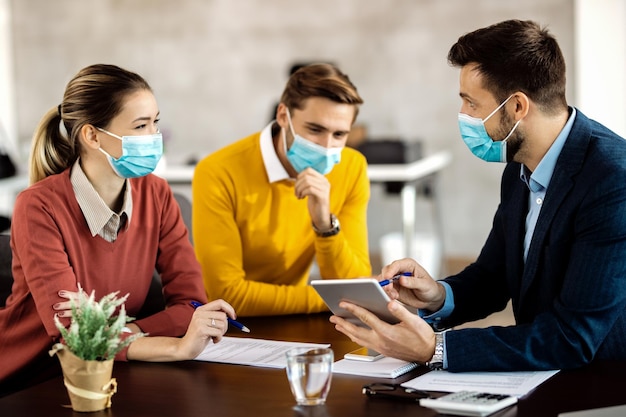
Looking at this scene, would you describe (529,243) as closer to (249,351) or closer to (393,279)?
(393,279)

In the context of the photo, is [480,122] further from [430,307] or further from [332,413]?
[332,413]

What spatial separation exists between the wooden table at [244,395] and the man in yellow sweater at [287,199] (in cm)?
81

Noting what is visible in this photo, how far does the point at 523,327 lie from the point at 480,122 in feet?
1.60

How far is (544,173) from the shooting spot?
6.05ft

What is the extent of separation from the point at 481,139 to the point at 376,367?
1.95 feet

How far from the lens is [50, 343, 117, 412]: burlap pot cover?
1.43 m

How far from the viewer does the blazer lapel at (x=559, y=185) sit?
175 cm

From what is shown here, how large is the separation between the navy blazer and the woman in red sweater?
773 mm

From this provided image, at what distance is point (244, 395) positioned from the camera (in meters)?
1.51

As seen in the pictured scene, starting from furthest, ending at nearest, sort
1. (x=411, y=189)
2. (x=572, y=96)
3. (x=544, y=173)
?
(x=572, y=96)
(x=411, y=189)
(x=544, y=173)

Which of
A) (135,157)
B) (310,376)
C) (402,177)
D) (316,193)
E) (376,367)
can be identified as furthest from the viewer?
(402,177)

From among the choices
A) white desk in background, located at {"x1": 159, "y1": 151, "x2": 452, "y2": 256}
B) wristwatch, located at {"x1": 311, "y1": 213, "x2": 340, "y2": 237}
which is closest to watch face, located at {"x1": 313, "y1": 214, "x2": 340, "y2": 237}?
wristwatch, located at {"x1": 311, "y1": 213, "x2": 340, "y2": 237}

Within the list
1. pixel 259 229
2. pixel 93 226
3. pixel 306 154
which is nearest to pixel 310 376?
pixel 93 226

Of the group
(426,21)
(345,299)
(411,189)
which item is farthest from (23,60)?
(345,299)
